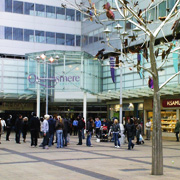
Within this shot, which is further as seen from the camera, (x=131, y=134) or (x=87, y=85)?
(x=87, y=85)

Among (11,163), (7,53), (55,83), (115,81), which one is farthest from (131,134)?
(7,53)

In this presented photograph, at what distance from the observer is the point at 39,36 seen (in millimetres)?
48719

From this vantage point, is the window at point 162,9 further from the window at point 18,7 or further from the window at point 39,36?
the window at point 18,7

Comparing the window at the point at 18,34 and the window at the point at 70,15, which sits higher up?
the window at the point at 70,15

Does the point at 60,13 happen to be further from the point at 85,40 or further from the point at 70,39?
the point at 85,40

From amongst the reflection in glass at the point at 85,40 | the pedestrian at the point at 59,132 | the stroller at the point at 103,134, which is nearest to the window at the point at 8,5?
the reflection in glass at the point at 85,40

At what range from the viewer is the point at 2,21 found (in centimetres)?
4653

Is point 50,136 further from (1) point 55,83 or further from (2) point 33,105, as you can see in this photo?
(2) point 33,105

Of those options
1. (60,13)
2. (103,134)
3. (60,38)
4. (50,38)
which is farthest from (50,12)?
(103,134)

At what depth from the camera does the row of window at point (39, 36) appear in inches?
1848

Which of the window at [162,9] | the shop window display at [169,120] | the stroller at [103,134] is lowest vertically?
the stroller at [103,134]

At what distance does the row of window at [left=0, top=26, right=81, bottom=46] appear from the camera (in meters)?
46.9

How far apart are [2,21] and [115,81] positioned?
1729 centimetres

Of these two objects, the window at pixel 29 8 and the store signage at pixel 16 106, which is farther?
the window at pixel 29 8
